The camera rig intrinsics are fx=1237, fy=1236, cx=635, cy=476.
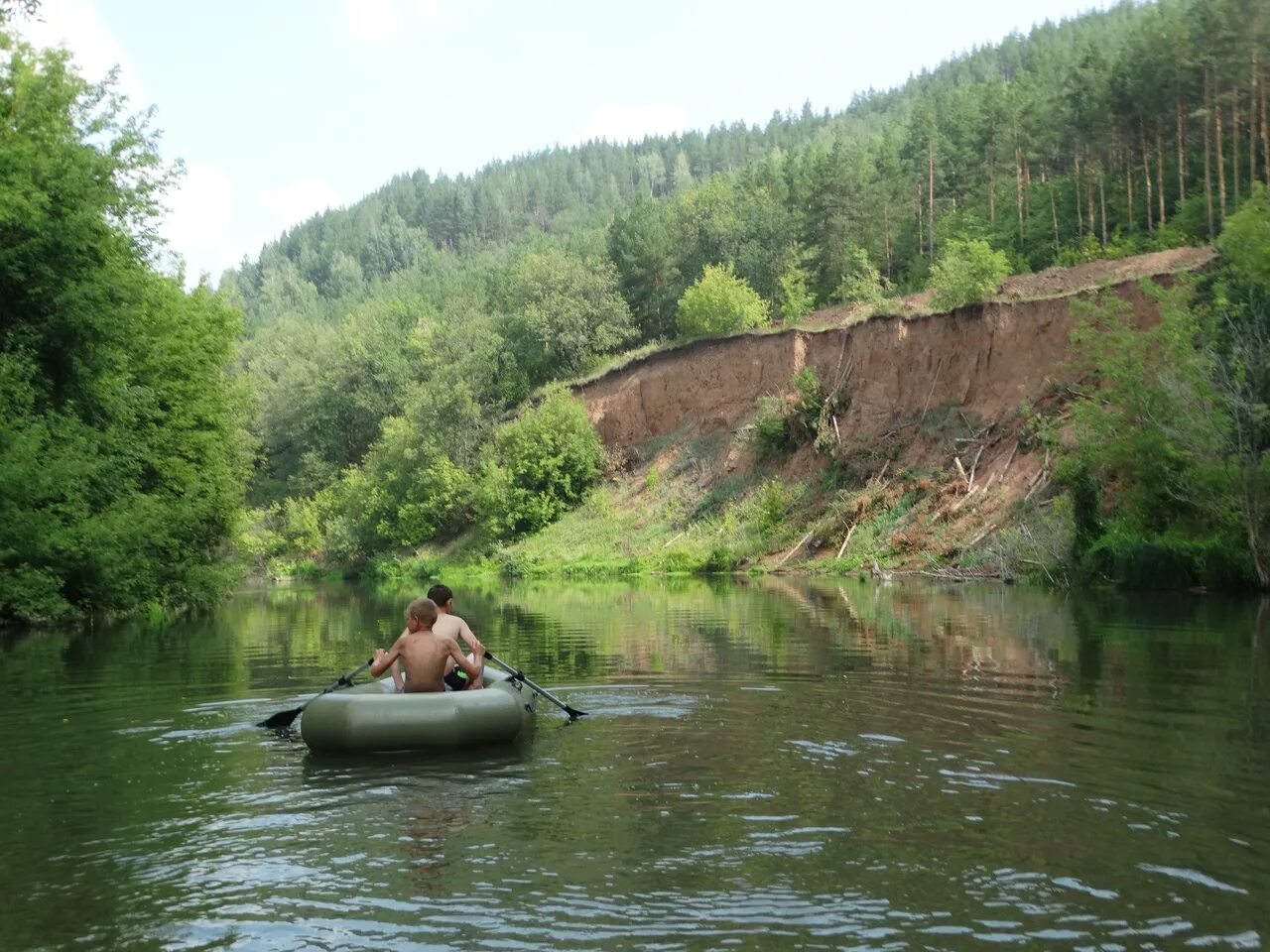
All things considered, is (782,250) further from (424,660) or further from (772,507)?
(424,660)

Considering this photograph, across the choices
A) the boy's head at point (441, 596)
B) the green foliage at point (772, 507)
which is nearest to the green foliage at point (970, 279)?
the green foliage at point (772, 507)

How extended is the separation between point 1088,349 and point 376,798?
3254cm

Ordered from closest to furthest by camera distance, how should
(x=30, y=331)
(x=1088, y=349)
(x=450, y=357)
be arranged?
1. (x=30, y=331)
2. (x=1088, y=349)
3. (x=450, y=357)

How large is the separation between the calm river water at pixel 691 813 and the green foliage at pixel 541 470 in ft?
144

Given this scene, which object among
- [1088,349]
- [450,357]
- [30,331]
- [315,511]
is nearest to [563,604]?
[30,331]

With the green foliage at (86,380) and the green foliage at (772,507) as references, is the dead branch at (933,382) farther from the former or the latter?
the green foliage at (86,380)

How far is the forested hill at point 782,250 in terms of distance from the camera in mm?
56031

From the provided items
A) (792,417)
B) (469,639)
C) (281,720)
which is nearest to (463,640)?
(469,639)

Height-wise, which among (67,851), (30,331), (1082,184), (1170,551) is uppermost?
(1082,184)

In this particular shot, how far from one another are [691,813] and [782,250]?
67655 mm

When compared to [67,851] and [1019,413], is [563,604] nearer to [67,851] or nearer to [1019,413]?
[1019,413]

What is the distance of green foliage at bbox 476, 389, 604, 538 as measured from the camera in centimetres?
6219

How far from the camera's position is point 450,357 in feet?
237

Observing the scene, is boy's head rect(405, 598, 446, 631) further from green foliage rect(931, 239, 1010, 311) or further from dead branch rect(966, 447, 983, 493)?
green foliage rect(931, 239, 1010, 311)
